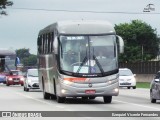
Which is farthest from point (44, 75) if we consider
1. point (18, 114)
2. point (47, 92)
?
point (18, 114)

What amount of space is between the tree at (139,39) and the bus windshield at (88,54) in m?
101

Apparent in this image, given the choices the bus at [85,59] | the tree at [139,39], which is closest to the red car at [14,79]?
the bus at [85,59]

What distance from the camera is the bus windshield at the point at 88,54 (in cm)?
2897

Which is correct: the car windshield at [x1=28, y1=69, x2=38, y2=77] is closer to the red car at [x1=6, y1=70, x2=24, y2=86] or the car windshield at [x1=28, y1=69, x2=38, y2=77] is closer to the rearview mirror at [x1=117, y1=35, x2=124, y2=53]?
the red car at [x1=6, y1=70, x2=24, y2=86]

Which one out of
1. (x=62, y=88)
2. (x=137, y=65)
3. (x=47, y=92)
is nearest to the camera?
(x=62, y=88)

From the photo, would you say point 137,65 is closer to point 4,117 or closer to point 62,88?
point 62,88

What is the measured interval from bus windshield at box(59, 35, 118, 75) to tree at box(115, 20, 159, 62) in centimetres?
10136

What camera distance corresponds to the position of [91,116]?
68.7ft

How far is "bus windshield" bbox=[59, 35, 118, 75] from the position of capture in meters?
29.0

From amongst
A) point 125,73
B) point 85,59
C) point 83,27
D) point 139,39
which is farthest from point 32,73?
point 139,39

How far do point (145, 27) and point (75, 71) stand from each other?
370 feet

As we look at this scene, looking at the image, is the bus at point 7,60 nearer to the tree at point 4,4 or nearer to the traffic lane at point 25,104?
the tree at point 4,4

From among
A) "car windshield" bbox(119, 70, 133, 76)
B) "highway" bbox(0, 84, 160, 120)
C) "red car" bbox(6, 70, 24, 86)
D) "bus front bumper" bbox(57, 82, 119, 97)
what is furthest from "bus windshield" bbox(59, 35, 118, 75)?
"red car" bbox(6, 70, 24, 86)

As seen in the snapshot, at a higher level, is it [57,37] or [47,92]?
[57,37]
